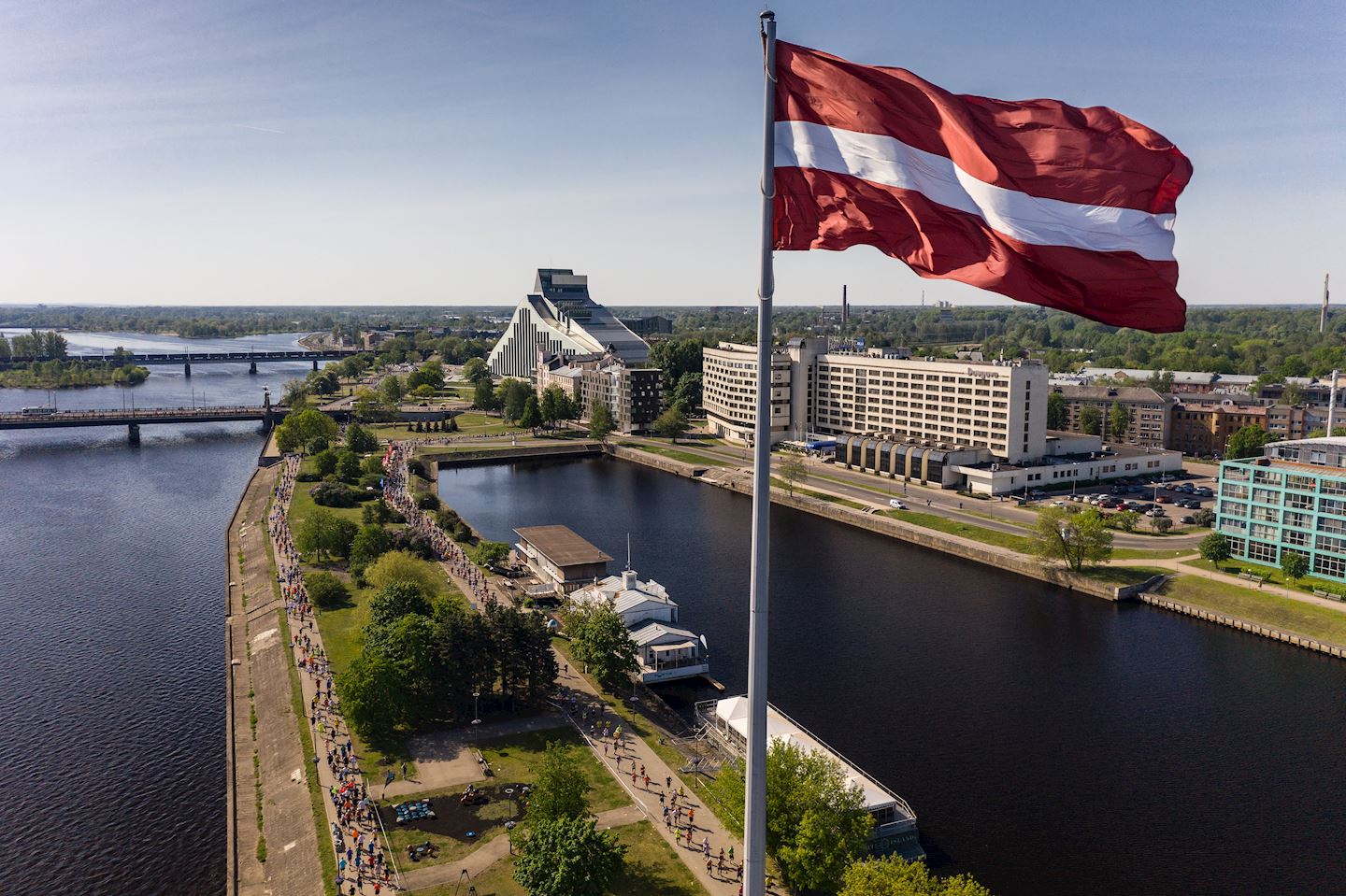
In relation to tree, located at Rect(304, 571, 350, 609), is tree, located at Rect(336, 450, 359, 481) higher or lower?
higher

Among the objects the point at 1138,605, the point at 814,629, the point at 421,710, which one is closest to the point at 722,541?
the point at 814,629

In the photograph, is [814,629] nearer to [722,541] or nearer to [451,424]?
[722,541]

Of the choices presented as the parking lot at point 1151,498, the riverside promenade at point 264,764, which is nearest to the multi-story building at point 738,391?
the parking lot at point 1151,498

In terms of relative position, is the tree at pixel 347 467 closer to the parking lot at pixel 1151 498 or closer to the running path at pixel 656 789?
the running path at pixel 656 789

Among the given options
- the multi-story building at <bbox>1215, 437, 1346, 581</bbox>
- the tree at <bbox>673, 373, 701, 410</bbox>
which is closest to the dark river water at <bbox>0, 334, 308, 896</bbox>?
the multi-story building at <bbox>1215, 437, 1346, 581</bbox>

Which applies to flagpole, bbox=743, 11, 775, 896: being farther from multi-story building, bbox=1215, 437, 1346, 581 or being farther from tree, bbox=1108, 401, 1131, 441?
tree, bbox=1108, 401, 1131, 441

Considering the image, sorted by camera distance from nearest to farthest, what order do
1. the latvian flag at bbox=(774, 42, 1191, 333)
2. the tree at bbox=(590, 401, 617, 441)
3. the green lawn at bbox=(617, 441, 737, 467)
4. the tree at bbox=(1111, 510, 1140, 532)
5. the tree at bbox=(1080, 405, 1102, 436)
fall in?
the latvian flag at bbox=(774, 42, 1191, 333) → the tree at bbox=(1111, 510, 1140, 532) → the green lawn at bbox=(617, 441, 737, 467) → the tree at bbox=(1080, 405, 1102, 436) → the tree at bbox=(590, 401, 617, 441)
